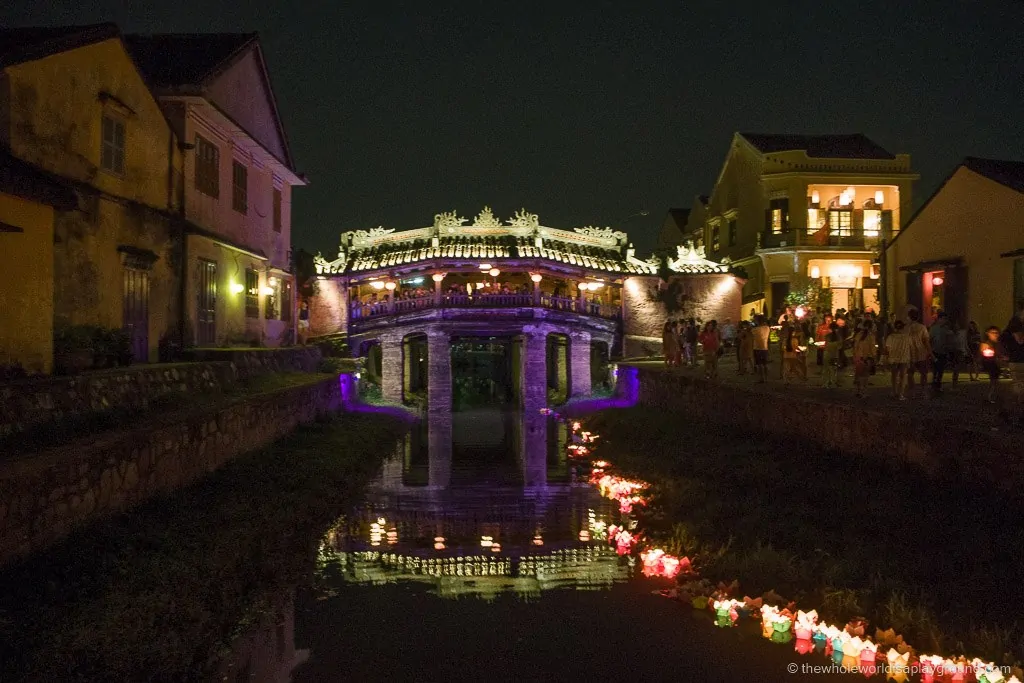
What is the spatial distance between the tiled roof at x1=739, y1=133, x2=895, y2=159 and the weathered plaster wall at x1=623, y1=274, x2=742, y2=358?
633cm

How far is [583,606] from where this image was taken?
8617 mm

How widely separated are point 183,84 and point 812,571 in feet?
57.7

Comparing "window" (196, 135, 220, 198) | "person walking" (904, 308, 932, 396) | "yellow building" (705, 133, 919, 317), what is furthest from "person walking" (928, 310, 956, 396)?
→ "yellow building" (705, 133, 919, 317)

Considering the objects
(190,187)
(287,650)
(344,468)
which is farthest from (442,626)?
(190,187)

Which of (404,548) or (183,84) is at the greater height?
(183,84)

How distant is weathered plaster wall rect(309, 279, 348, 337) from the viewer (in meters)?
37.3

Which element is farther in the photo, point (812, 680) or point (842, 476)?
point (842, 476)

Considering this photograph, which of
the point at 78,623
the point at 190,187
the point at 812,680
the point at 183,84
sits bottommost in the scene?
the point at 812,680

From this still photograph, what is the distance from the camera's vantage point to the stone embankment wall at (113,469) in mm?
7460

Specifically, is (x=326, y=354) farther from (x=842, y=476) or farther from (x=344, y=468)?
(x=842, y=476)

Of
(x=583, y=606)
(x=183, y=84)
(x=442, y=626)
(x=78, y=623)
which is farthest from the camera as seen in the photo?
(x=183, y=84)

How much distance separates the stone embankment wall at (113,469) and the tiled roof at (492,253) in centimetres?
1957

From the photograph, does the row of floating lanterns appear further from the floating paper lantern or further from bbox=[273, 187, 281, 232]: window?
bbox=[273, 187, 281, 232]: window

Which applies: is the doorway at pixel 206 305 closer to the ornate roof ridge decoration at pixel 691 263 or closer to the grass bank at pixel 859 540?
the grass bank at pixel 859 540
